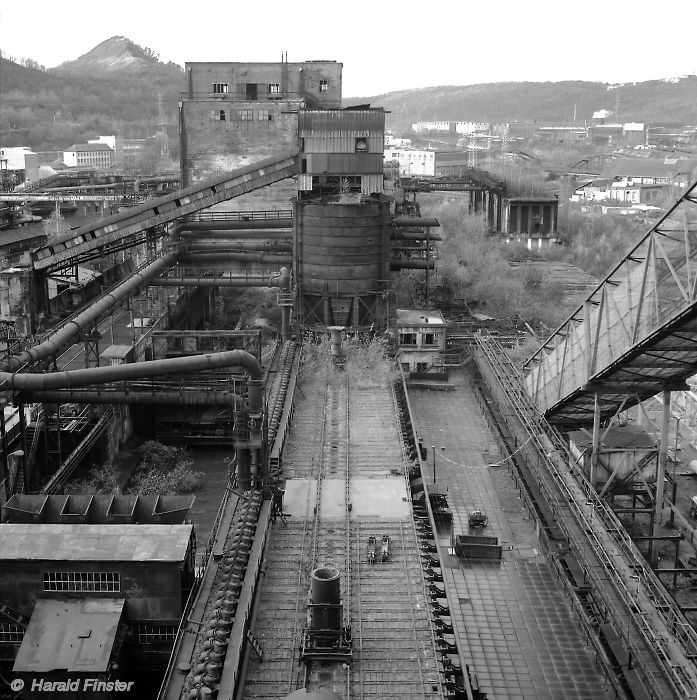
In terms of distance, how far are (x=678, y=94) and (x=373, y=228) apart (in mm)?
150121

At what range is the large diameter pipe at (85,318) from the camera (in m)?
20.6

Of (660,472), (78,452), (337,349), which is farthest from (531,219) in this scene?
(78,452)

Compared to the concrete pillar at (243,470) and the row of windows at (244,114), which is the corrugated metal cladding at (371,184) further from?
the concrete pillar at (243,470)

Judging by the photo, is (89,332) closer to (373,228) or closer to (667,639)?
(373,228)

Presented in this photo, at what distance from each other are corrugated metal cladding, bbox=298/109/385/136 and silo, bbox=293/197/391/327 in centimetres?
291

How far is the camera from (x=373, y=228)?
33906mm

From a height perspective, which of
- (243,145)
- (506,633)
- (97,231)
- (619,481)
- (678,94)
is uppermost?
(678,94)

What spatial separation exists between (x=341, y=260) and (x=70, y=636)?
21290 millimetres

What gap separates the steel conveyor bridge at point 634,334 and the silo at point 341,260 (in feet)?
34.6

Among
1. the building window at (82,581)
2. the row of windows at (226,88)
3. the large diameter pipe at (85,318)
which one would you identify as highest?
the row of windows at (226,88)

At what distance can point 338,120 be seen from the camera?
34.4 metres

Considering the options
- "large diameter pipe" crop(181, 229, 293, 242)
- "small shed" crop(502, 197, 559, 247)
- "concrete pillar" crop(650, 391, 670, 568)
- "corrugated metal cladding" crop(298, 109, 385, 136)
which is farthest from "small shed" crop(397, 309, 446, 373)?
"small shed" crop(502, 197, 559, 247)

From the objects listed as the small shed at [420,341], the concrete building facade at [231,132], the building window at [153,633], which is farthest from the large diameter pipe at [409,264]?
the building window at [153,633]

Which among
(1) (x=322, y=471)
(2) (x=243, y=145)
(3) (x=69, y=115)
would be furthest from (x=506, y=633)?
(3) (x=69, y=115)
